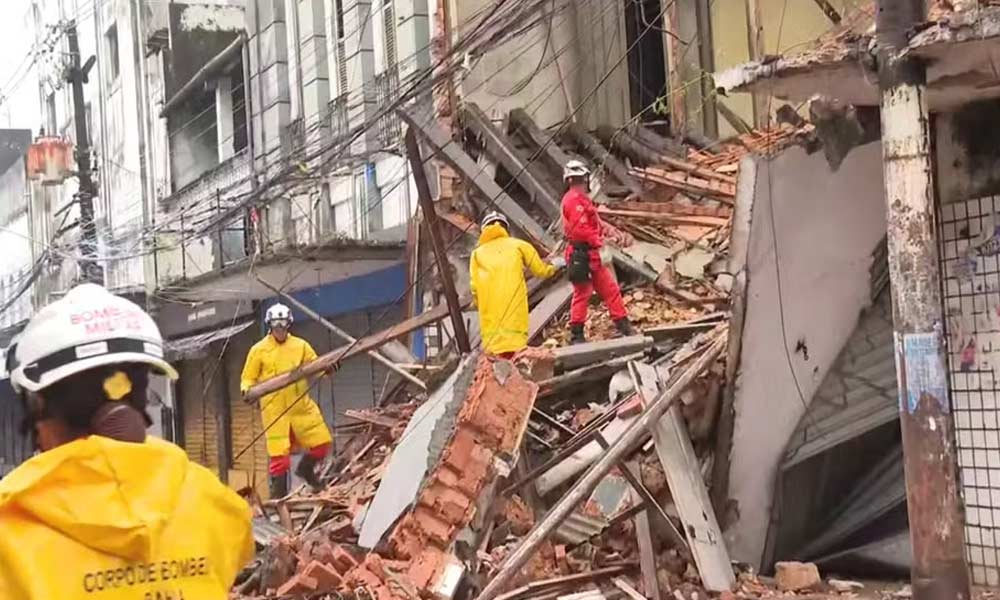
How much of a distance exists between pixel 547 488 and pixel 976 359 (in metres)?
2.73

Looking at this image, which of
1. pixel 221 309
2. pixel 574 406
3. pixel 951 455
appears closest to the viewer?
pixel 951 455

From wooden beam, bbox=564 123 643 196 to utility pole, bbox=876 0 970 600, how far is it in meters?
7.16

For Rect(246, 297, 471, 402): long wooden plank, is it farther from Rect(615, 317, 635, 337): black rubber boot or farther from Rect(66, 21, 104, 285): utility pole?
Rect(66, 21, 104, 285): utility pole

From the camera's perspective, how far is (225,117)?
20.4 meters

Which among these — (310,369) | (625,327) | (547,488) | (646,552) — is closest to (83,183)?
(310,369)

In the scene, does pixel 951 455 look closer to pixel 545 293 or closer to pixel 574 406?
pixel 574 406

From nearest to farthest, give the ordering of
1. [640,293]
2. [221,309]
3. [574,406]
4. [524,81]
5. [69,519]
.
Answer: [69,519] → [574,406] → [640,293] → [524,81] → [221,309]

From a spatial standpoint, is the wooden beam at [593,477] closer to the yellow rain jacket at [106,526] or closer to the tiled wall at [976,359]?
Answer: the tiled wall at [976,359]

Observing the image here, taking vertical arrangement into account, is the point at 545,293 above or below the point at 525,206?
below

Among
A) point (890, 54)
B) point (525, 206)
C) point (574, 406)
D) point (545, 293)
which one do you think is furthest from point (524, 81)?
point (890, 54)

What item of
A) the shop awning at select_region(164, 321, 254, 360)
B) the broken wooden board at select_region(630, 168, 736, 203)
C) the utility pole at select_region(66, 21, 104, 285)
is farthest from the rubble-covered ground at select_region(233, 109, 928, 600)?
the utility pole at select_region(66, 21, 104, 285)

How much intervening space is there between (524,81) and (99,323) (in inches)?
471

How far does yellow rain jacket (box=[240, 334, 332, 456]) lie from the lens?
982cm

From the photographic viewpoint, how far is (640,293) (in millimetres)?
10312
